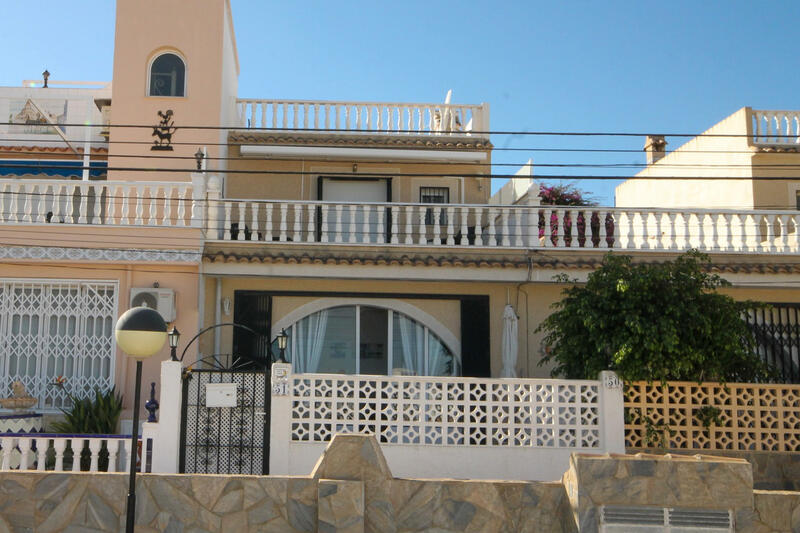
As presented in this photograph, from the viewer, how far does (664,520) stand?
23.5ft

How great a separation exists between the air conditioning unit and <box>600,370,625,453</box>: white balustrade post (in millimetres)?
6369

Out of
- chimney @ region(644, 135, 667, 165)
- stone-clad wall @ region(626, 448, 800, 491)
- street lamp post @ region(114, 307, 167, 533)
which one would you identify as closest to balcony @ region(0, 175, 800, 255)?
stone-clad wall @ region(626, 448, 800, 491)

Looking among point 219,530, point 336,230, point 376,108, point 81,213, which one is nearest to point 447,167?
point 376,108

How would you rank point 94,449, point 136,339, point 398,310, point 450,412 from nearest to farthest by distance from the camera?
1. point 136,339
2. point 94,449
3. point 450,412
4. point 398,310

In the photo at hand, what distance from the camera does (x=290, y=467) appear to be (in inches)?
370

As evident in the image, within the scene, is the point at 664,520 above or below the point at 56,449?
below

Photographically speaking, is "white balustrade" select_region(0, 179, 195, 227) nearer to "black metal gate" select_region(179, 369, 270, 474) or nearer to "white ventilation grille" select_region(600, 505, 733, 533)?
"black metal gate" select_region(179, 369, 270, 474)

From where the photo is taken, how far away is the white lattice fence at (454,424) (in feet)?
31.0

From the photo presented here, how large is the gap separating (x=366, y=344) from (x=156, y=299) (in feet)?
11.6

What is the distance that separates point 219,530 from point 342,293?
237 inches

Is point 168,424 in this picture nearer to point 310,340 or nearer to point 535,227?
point 310,340

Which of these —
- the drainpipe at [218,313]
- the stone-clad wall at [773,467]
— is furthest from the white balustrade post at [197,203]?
the stone-clad wall at [773,467]

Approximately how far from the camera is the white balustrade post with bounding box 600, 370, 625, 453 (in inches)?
373

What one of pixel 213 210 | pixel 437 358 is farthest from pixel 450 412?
pixel 213 210
